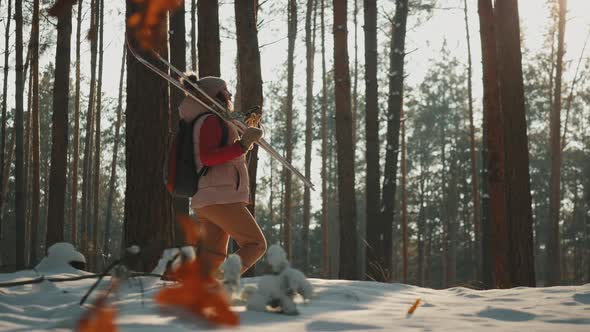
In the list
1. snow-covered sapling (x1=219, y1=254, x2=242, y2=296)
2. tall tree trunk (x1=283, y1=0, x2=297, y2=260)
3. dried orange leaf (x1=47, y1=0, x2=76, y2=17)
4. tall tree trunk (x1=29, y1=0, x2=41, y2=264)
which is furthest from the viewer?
tall tree trunk (x1=283, y1=0, x2=297, y2=260)

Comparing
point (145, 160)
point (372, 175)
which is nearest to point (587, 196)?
point (372, 175)

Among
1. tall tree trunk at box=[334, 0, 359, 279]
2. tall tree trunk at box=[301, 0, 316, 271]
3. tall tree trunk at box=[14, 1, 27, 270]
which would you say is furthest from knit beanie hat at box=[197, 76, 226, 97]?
tall tree trunk at box=[301, 0, 316, 271]

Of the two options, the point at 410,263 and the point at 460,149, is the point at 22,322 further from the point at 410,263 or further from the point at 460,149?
the point at 410,263

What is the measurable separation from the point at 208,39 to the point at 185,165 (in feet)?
15.4

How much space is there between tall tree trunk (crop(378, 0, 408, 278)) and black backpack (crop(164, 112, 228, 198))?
28.1 feet

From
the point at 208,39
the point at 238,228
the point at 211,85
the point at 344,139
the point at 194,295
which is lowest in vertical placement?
the point at 194,295

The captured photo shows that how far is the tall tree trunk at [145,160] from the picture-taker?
575 cm

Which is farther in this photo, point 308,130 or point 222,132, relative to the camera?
point 308,130

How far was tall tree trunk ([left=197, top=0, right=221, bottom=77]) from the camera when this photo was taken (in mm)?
8562

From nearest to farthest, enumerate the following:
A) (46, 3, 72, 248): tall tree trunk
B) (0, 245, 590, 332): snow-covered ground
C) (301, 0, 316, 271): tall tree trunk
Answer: (0, 245, 590, 332): snow-covered ground
(46, 3, 72, 248): tall tree trunk
(301, 0, 316, 271): tall tree trunk

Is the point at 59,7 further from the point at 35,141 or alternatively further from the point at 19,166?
the point at 35,141

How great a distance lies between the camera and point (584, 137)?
3950 centimetres

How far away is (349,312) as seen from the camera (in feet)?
11.6

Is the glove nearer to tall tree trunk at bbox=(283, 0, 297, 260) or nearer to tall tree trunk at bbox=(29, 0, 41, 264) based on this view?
tall tree trunk at bbox=(29, 0, 41, 264)
